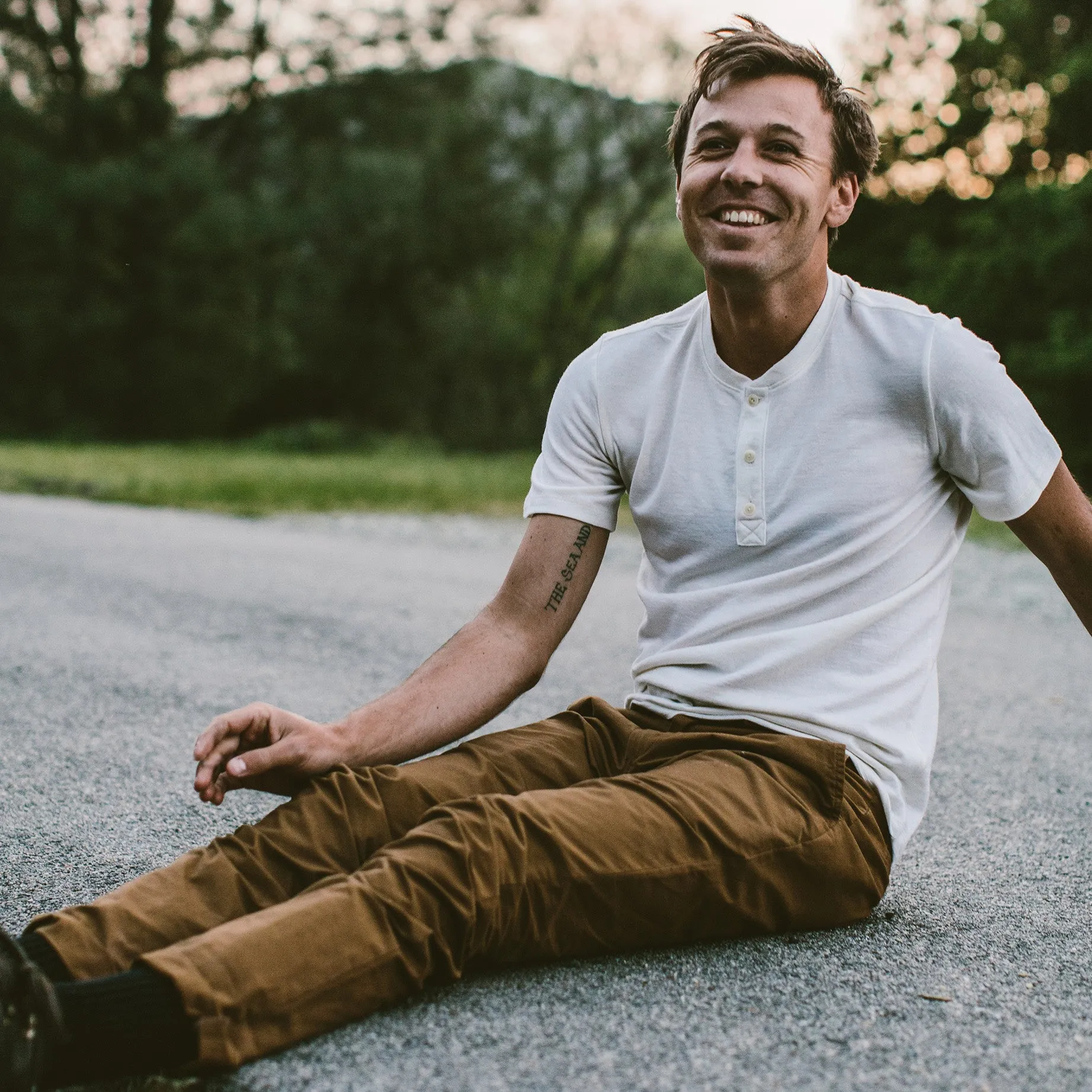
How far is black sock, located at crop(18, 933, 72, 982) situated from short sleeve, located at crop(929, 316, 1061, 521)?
174 centimetres

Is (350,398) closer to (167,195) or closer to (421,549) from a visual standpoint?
(167,195)

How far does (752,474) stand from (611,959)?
0.94 metres

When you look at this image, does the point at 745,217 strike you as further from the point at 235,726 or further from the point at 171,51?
the point at 171,51

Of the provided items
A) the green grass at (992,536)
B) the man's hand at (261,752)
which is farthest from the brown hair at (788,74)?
the green grass at (992,536)

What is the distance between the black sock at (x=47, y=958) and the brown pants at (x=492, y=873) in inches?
0.5

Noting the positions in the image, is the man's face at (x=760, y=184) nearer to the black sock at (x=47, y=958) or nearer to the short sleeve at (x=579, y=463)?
the short sleeve at (x=579, y=463)

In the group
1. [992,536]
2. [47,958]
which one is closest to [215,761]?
[47,958]

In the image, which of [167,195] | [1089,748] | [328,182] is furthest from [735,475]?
[328,182]

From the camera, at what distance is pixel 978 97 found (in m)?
27.3

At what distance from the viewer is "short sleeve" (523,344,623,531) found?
277cm

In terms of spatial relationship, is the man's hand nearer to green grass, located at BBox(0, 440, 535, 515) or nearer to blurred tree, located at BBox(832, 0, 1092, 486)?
green grass, located at BBox(0, 440, 535, 515)

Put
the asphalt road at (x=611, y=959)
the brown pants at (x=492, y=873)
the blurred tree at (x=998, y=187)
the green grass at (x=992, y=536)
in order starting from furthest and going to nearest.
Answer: the blurred tree at (x=998, y=187) → the green grass at (x=992, y=536) → the asphalt road at (x=611, y=959) → the brown pants at (x=492, y=873)

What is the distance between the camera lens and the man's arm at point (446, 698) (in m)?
2.30

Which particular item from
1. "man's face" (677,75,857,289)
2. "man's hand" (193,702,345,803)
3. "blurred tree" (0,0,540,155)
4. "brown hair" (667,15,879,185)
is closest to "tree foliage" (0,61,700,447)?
"blurred tree" (0,0,540,155)
